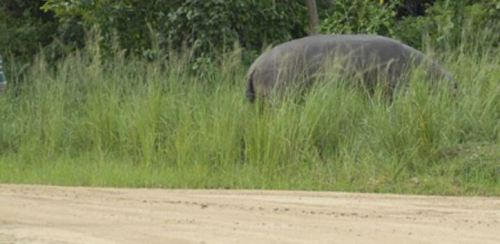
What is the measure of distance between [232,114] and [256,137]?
0.68 m

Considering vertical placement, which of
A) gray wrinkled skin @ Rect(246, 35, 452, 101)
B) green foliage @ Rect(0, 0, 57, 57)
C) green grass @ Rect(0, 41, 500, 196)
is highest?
gray wrinkled skin @ Rect(246, 35, 452, 101)

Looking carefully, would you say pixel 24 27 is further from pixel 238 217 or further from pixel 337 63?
pixel 238 217

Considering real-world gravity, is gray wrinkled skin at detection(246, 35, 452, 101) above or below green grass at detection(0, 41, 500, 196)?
above

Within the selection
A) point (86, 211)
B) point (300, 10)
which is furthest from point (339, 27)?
point (86, 211)

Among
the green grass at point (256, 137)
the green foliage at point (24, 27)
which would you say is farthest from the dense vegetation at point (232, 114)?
the green foliage at point (24, 27)

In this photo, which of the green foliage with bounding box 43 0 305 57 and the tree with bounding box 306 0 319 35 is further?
the tree with bounding box 306 0 319 35

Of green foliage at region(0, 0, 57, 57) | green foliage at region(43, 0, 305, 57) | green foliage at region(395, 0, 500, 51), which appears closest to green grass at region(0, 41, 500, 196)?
green foliage at region(43, 0, 305, 57)

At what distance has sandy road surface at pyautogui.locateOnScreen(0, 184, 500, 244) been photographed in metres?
7.11

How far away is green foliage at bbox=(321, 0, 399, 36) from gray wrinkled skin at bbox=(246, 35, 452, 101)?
374 cm

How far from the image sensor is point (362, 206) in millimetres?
8961

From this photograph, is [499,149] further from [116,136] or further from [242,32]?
[242,32]

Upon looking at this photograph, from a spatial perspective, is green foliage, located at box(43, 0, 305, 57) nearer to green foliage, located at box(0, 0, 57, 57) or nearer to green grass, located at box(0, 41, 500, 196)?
green grass, located at box(0, 41, 500, 196)

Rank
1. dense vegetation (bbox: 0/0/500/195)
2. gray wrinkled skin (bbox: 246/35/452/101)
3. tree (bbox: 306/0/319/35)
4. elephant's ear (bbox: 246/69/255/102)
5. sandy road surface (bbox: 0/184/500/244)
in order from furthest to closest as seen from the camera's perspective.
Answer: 1. tree (bbox: 306/0/319/35)
2. elephant's ear (bbox: 246/69/255/102)
3. gray wrinkled skin (bbox: 246/35/452/101)
4. dense vegetation (bbox: 0/0/500/195)
5. sandy road surface (bbox: 0/184/500/244)

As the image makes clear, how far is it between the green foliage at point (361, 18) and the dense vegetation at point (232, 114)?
0.10 ft
